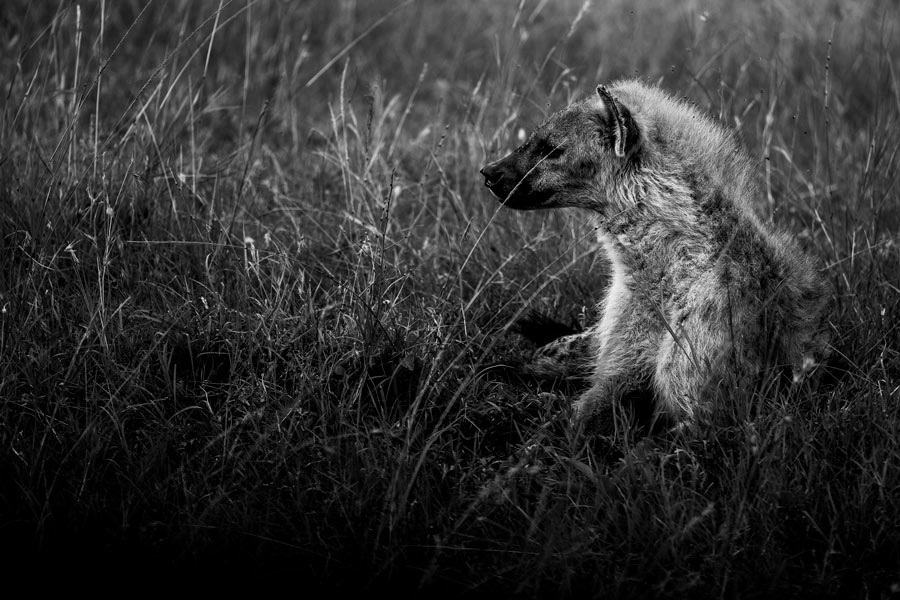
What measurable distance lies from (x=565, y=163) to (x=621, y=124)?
293 millimetres

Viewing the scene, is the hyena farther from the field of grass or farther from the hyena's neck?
→ the field of grass

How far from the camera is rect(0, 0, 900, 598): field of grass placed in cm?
244

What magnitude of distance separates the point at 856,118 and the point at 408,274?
341 cm

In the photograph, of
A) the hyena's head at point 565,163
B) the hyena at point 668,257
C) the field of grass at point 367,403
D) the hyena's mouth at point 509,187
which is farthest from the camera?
the hyena's mouth at point 509,187

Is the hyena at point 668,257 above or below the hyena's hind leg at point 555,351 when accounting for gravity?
above

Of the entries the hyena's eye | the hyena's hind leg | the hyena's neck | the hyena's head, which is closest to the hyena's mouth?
the hyena's head

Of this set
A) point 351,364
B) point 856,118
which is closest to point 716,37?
point 856,118

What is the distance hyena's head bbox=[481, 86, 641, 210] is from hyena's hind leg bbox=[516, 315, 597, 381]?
46cm

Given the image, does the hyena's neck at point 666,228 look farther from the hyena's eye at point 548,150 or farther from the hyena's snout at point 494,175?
the hyena's snout at point 494,175

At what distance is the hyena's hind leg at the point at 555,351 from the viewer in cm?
345

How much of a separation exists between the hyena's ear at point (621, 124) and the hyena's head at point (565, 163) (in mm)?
37

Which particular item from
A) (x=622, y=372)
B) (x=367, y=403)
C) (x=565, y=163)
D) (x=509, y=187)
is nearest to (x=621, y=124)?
(x=565, y=163)

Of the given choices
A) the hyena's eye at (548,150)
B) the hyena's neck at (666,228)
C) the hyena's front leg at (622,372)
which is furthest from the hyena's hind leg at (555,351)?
the hyena's eye at (548,150)

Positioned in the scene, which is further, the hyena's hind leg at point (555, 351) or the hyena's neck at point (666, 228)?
the hyena's hind leg at point (555, 351)
